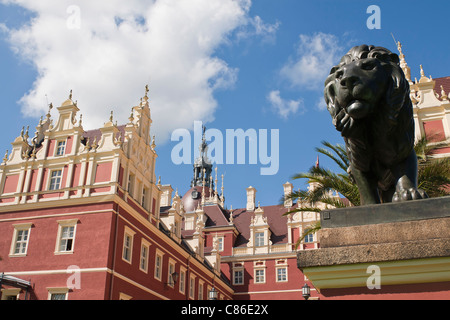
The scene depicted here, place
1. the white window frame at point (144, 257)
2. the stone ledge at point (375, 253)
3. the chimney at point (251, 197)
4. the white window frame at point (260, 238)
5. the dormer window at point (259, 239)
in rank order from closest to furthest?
1. the stone ledge at point (375, 253)
2. the white window frame at point (144, 257)
3. the white window frame at point (260, 238)
4. the dormer window at point (259, 239)
5. the chimney at point (251, 197)

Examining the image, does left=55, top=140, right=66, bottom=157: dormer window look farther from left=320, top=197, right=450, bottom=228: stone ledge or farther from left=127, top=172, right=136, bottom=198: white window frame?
left=320, top=197, right=450, bottom=228: stone ledge

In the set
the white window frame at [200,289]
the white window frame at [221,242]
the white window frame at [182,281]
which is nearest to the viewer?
the white window frame at [182,281]

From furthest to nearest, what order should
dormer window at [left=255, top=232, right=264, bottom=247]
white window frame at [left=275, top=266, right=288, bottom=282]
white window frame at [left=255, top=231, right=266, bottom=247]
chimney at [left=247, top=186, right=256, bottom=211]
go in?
1. chimney at [left=247, top=186, right=256, bottom=211]
2. dormer window at [left=255, top=232, right=264, bottom=247]
3. white window frame at [left=255, top=231, right=266, bottom=247]
4. white window frame at [left=275, top=266, right=288, bottom=282]

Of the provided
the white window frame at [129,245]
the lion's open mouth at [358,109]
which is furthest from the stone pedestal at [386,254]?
the white window frame at [129,245]

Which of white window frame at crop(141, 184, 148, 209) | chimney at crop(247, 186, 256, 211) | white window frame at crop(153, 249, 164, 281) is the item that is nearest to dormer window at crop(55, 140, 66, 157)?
white window frame at crop(141, 184, 148, 209)

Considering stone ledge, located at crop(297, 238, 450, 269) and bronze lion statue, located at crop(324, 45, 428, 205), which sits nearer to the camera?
stone ledge, located at crop(297, 238, 450, 269)

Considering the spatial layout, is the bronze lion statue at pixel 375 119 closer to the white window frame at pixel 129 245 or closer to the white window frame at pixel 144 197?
the white window frame at pixel 129 245

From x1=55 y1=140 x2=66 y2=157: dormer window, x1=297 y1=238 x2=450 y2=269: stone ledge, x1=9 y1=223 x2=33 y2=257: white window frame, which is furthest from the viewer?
x1=55 y1=140 x2=66 y2=157: dormer window

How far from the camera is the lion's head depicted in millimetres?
3992

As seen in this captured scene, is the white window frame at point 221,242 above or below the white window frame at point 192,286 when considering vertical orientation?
above

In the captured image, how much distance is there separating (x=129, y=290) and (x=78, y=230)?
435 cm

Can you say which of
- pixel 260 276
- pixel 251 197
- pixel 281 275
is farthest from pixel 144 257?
pixel 251 197

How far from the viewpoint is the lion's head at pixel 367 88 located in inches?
157
